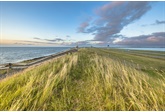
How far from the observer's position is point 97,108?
2.75 meters

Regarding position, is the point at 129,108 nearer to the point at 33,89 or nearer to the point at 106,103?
the point at 106,103

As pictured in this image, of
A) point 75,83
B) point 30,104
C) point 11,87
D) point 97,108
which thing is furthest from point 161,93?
point 11,87

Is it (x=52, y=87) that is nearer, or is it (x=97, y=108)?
(x=97, y=108)

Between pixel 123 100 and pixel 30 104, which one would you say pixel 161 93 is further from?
pixel 30 104

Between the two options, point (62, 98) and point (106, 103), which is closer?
point (106, 103)

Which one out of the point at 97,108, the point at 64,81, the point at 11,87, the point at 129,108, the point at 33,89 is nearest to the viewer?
the point at 129,108

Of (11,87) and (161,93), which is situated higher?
(161,93)

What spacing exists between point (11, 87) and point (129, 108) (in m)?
3.95

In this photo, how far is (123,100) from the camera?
2771 mm

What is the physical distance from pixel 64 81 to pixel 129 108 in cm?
251

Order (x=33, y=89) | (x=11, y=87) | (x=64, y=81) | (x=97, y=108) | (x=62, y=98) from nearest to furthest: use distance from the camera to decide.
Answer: (x=97, y=108) → (x=62, y=98) → (x=33, y=89) → (x=11, y=87) → (x=64, y=81)

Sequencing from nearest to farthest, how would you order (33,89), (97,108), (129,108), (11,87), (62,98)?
(129,108) → (97,108) → (62,98) → (33,89) → (11,87)

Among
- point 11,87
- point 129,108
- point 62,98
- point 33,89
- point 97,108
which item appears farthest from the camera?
point 11,87

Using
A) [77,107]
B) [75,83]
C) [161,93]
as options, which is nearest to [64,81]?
[75,83]
